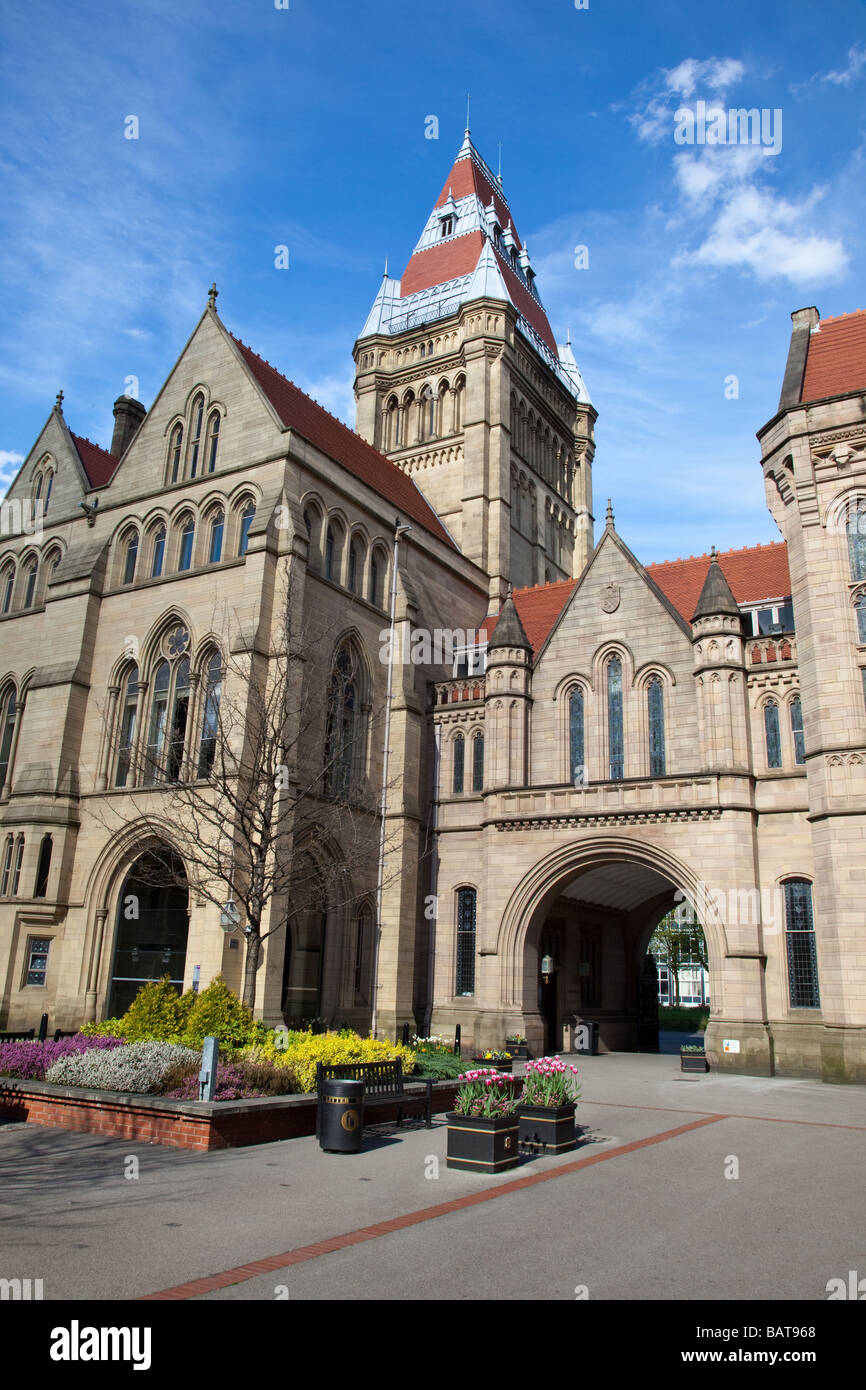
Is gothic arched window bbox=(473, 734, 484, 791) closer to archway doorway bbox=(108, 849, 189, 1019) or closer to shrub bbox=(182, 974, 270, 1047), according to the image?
archway doorway bbox=(108, 849, 189, 1019)

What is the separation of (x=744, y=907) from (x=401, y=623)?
45.8 ft

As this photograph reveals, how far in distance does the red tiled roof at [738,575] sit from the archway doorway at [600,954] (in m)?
8.81

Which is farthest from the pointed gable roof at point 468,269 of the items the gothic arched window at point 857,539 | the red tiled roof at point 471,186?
the gothic arched window at point 857,539

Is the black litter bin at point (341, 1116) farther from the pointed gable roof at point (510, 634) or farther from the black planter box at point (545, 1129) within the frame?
the pointed gable roof at point (510, 634)

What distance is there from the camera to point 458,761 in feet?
104

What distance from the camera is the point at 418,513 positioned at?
37906 millimetres

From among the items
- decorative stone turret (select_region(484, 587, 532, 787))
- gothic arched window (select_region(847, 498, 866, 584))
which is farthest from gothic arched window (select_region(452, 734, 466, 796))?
gothic arched window (select_region(847, 498, 866, 584))

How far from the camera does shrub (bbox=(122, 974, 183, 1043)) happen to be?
15.9 meters

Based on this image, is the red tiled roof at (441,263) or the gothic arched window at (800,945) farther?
the red tiled roof at (441,263)

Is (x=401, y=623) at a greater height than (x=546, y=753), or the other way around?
(x=401, y=623)

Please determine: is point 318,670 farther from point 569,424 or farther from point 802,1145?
point 569,424

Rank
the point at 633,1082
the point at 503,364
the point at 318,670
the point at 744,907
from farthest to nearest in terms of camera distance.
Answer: the point at 503,364 → the point at 318,670 → the point at 744,907 → the point at 633,1082

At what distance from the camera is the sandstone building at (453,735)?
2409cm

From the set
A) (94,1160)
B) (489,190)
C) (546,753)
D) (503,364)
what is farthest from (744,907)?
(489,190)
